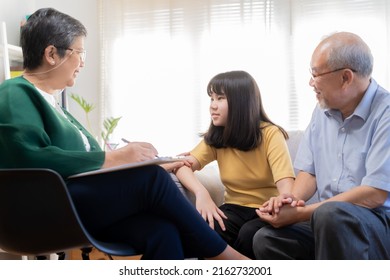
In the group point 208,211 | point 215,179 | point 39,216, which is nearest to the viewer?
point 39,216

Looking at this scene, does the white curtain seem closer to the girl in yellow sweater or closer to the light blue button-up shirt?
the girl in yellow sweater

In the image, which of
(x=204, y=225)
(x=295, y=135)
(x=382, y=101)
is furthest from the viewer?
(x=295, y=135)

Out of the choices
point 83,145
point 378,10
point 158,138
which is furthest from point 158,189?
point 378,10

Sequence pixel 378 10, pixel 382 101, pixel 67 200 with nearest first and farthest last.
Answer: pixel 67 200 → pixel 382 101 → pixel 378 10

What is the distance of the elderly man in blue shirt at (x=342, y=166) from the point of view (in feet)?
3.96

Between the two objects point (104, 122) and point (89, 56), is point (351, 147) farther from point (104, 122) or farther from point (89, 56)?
point (89, 56)

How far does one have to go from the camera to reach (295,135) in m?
1.93

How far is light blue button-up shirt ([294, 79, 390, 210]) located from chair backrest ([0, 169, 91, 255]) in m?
0.80

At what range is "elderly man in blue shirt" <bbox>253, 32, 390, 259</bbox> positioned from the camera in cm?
121

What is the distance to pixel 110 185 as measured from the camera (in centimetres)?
119

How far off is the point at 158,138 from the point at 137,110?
26 cm

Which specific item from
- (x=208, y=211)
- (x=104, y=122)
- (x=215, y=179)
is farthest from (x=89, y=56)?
(x=208, y=211)

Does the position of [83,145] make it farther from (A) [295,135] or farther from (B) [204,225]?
(A) [295,135]

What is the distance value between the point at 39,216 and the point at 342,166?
0.92 m
